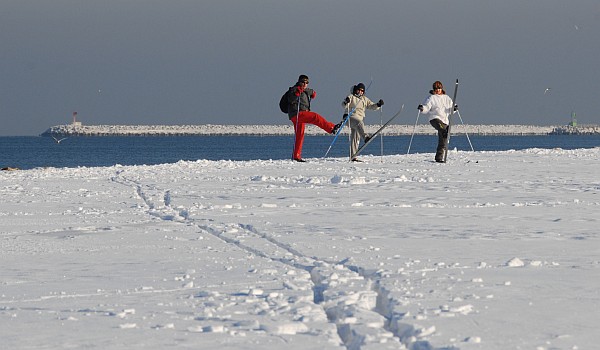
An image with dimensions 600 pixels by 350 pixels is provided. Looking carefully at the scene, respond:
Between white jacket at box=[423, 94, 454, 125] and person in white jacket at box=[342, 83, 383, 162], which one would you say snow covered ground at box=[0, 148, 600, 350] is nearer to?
white jacket at box=[423, 94, 454, 125]

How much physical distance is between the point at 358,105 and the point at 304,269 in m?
15.0

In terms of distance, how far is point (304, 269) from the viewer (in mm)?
6602

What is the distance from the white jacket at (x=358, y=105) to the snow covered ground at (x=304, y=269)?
7646 millimetres

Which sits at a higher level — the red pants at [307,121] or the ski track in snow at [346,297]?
the red pants at [307,121]

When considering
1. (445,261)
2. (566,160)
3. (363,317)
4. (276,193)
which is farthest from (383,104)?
(363,317)

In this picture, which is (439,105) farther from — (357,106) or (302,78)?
(302,78)

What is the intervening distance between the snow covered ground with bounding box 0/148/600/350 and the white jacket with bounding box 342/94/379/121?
765cm

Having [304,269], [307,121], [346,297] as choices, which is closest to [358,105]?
[307,121]

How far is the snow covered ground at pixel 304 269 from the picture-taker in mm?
4719

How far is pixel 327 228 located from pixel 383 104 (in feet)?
40.2

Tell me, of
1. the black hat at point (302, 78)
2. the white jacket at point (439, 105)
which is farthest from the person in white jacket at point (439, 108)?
the black hat at point (302, 78)

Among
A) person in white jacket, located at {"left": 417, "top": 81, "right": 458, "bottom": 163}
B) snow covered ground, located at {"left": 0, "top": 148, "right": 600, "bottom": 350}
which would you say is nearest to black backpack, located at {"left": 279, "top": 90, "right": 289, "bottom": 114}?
person in white jacket, located at {"left": 417, "top": 81, "right": 458, "bottom": 163}

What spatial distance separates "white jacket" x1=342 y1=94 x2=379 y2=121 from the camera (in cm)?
2136

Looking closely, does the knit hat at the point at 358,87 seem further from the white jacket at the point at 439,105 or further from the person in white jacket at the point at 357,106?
the white jacket at the point at 439,105
